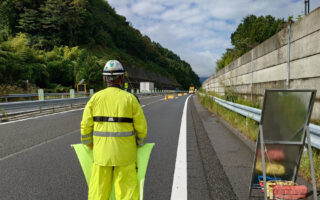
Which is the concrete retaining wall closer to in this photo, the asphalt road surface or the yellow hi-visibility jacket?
the asphalt road surface

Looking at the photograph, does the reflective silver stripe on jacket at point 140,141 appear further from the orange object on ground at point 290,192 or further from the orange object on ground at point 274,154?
the orange object on ground at point 290,192

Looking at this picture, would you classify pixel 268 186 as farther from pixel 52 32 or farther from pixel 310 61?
pixel 52 32

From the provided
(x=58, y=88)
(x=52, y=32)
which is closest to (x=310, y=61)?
(x=58, y=88)

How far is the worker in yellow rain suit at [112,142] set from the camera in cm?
242

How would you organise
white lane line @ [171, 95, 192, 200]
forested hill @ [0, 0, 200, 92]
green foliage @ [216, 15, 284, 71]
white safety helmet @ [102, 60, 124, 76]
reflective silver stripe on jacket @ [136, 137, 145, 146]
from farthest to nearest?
green foliage @ [216, 15, 284, 71] < forested hill @ [0, 0, 200, 92] < white lane line @ [171, 95, 192, 200] < reflective silver stripe on jacket @ [136, 137, 145, 146] < white safety helmet @ [102, 60, 124, 76]

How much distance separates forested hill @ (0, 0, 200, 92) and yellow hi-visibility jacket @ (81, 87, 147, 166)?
32.7 meters

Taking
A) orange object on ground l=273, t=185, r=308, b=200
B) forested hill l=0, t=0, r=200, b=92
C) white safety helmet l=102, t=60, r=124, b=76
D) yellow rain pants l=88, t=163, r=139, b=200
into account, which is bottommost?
orange object on ground l=273, t=185, r=308, b=200

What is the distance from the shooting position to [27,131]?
26.5ft

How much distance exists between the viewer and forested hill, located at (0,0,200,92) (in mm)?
A: 36312

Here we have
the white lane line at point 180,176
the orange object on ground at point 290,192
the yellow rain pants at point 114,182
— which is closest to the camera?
the yellow rain pants at point 114,182

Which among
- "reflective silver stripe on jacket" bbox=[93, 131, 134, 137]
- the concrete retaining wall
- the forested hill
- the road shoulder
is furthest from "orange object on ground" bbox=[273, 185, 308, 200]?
the forested hill

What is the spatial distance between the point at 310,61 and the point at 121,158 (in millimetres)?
4997

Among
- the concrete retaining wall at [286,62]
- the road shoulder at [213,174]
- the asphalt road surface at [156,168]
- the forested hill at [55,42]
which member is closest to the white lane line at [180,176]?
the asphalt road surface at [156,168]

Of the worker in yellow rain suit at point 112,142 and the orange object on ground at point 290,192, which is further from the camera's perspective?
the orange object on ground at point 290,192
